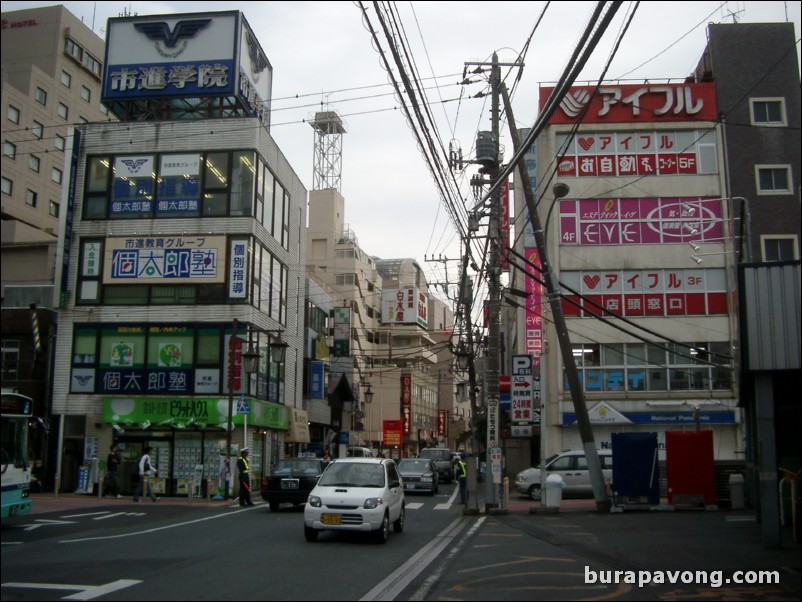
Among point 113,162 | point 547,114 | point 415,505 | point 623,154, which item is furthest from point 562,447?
point 547,114

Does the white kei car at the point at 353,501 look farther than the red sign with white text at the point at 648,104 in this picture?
No

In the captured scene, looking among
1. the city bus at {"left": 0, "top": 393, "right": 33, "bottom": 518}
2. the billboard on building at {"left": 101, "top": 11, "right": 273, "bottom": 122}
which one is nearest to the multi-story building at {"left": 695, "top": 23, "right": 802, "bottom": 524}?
the billboard on building at {"left": 101, "top": 11, "right": 273, "bottom": 122}

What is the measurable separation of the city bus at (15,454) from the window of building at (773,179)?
1290 inches

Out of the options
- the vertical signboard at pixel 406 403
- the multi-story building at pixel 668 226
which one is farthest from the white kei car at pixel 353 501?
the vertical signboard at pixel 406 403

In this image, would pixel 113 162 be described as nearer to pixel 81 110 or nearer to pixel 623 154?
pixel 623 154

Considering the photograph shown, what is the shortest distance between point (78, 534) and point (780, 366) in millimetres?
14176

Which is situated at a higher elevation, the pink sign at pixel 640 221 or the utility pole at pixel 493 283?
the pink sign at pixel 640 221

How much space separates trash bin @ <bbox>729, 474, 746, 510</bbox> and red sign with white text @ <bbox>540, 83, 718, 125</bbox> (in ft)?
69.4

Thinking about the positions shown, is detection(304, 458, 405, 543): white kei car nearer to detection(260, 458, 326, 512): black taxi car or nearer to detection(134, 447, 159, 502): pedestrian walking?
detection(260, 458, 326, 512): black taxi car

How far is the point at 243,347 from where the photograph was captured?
108 feet

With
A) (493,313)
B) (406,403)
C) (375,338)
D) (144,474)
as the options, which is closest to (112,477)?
(144,474)

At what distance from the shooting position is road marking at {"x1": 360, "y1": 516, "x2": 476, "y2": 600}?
9395 mm

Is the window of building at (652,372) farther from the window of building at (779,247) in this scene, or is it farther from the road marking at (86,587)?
the road marking at (86,587)

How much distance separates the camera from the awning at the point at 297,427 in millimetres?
40281
